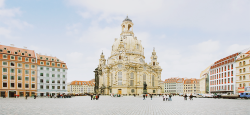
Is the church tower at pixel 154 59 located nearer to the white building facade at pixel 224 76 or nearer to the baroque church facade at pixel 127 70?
the baroque church facade at pixel 127 70

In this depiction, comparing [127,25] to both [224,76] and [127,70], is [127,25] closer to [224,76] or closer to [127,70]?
[127,70]

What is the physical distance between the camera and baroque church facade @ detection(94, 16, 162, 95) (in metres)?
109

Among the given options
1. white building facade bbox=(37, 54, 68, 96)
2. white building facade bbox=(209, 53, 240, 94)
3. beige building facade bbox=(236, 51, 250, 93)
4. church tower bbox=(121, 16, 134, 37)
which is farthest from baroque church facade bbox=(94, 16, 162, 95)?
beige building facade bbox=(236, 51, 250, 93)

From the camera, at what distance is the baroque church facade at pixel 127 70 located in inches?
4279

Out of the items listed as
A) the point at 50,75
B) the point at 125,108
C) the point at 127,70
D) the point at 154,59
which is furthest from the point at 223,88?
the point at 125,108

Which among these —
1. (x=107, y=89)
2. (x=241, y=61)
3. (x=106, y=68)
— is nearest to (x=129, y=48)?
(x=106, y=68)

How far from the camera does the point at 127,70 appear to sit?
10950 cm

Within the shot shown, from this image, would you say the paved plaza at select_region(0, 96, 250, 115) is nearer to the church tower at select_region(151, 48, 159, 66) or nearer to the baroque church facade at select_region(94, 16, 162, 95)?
the baroque church facade at select_region(94, 16, 162, 95)

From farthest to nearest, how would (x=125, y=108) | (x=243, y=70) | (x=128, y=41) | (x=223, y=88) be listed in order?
(x=128, y=41) → (x=223, y=88) → (x=243, y=70) → (x=125, y=108)

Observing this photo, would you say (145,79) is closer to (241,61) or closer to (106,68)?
(106,68)

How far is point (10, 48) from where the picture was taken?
75.4 metres

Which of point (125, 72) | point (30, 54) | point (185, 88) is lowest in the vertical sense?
point (185, 88)

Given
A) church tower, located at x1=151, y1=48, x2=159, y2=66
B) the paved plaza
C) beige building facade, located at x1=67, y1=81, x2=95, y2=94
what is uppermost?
church tower, located at x1=151, y1=48, x2=159, y2=66

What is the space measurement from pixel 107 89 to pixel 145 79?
788 inches
